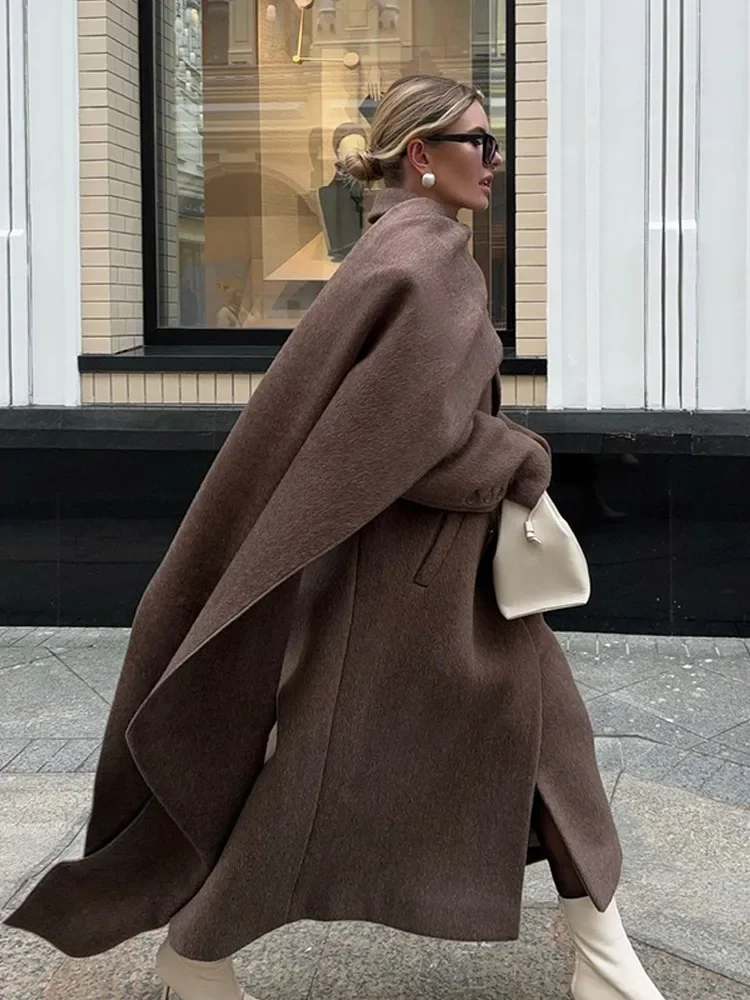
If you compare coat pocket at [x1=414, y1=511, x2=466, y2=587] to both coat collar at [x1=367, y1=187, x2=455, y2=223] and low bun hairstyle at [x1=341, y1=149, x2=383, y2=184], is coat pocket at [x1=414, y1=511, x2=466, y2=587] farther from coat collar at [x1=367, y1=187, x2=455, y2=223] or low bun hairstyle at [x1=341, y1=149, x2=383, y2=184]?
low bun hairstyle at [x1=341, y1=149, x2=383, y2=184]

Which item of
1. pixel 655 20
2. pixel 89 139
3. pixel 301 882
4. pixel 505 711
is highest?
pixel 655 20

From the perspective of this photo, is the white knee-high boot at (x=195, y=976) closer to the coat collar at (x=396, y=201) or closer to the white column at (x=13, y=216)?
the coat collar at (x=396, y=201)

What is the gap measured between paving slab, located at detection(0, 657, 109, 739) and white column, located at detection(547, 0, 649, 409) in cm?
259

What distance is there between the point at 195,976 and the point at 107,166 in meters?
4.89

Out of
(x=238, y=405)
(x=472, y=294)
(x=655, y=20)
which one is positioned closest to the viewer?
(x=472, y=294)

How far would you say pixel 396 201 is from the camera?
8.90ft

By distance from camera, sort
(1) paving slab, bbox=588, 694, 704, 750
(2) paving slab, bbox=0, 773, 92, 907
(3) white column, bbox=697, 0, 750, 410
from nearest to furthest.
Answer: (2) paving slab, bbox=0, 773, 92, 907 → (1) paving slab, bbox=588, 694, 704, 750 → (3) white column, bbox=697, 0, 750, 410

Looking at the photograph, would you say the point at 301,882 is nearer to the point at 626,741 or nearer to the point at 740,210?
the point at 626,741

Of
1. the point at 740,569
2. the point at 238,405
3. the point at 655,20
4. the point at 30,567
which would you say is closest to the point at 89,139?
the point at 238,405

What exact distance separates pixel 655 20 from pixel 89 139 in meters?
2.83

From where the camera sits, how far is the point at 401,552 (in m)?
2.59

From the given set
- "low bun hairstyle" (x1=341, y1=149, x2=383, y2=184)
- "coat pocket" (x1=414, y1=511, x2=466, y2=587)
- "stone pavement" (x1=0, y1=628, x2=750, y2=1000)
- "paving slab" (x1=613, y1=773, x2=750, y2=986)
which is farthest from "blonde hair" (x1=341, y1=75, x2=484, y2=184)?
"paving slab" (x1=613, y1=773, x2=750, y2=986)

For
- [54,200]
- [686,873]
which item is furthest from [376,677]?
[54,200]

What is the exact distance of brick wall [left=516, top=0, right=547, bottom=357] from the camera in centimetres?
634
